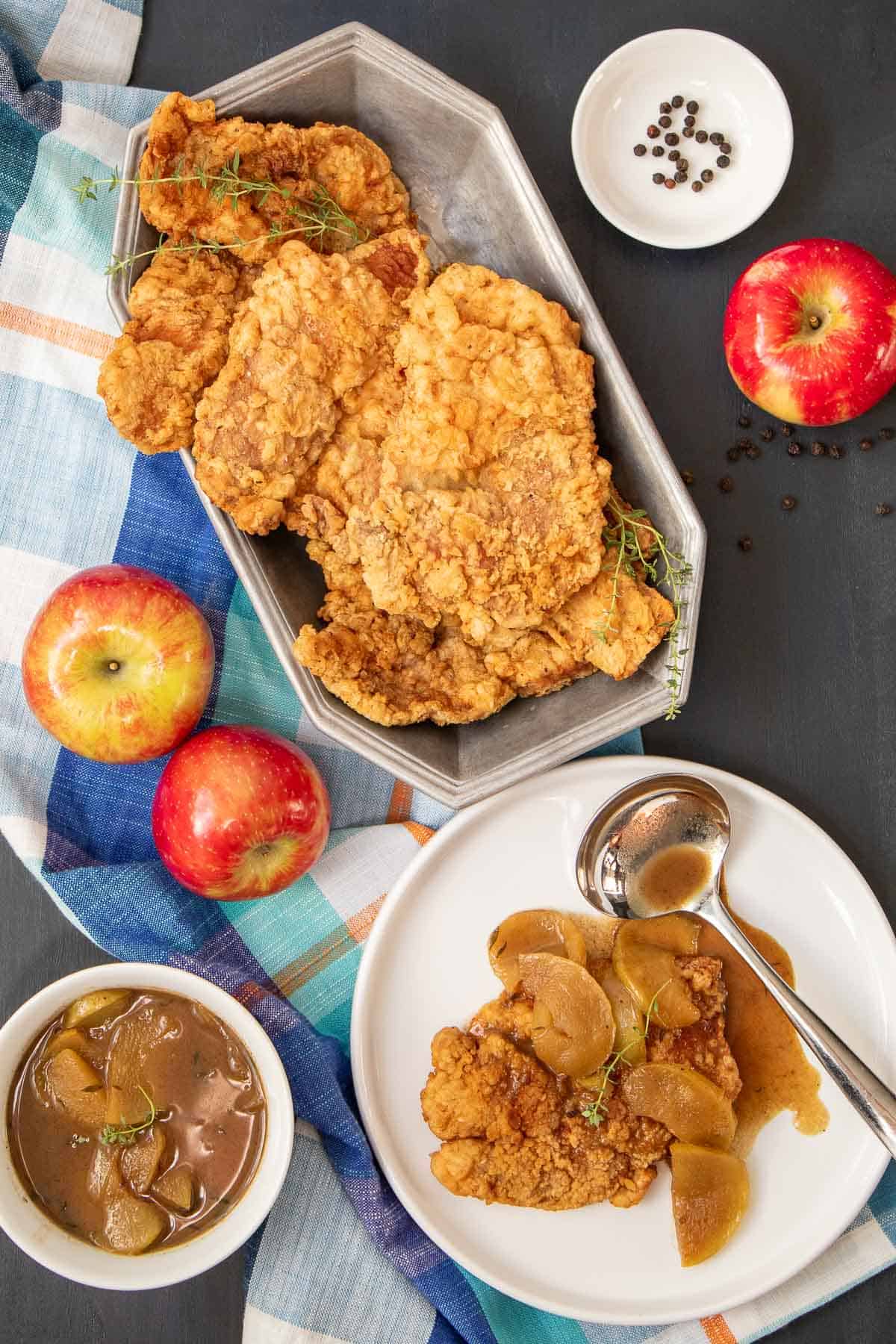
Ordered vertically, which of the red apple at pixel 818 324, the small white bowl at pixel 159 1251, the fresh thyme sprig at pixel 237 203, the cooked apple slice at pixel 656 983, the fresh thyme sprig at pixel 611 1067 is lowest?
the small white bowl at pixel 159 1251

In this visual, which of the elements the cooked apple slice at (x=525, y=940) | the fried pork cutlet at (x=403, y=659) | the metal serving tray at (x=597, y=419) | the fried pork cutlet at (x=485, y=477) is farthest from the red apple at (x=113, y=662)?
the cooked apple slice at (x=525, y=940)

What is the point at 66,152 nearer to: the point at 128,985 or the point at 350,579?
the point at 350,579

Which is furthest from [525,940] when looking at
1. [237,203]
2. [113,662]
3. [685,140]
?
[685,140]

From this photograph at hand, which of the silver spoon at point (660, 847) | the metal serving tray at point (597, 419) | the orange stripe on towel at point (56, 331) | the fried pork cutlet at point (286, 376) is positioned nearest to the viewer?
the fried pork cutlet at point (286, 376)

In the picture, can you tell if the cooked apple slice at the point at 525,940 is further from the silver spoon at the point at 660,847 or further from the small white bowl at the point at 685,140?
the small white bowl at the point at 685,140

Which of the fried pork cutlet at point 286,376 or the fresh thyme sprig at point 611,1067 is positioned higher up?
the fried pork cutlet at point 286,376

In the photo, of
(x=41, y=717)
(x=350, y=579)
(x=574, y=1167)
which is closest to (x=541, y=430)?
(x=350, y=579)
